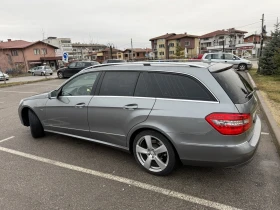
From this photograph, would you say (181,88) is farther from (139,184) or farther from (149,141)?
(139,184)

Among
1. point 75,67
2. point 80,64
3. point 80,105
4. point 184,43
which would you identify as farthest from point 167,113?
point 184,43

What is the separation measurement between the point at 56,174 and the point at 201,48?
82.1m

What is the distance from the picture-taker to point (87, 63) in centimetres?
1948

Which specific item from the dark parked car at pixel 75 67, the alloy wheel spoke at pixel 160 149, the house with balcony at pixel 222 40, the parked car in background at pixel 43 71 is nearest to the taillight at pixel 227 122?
the alloy wheel spoke at pixel 160 149

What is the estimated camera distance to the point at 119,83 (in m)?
3.23

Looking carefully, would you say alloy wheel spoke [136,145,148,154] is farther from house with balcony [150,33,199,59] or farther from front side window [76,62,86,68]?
house with balcony [150,33,199,59]

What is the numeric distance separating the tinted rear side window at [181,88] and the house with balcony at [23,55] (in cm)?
4605

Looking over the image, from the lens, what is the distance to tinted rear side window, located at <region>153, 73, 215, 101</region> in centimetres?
256

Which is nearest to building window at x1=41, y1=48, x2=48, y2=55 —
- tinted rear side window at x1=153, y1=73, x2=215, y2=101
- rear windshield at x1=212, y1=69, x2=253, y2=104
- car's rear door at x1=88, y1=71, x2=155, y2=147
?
car's rear door at x1=88, y1=71, x2=155, y2=147

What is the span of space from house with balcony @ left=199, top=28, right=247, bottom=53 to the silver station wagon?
70.1 m

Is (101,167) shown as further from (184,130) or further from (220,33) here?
(220,33)

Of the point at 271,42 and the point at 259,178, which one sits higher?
the point at 271,42

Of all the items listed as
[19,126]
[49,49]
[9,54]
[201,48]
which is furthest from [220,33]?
[19,126]

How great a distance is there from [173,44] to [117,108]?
72540 millimetres
